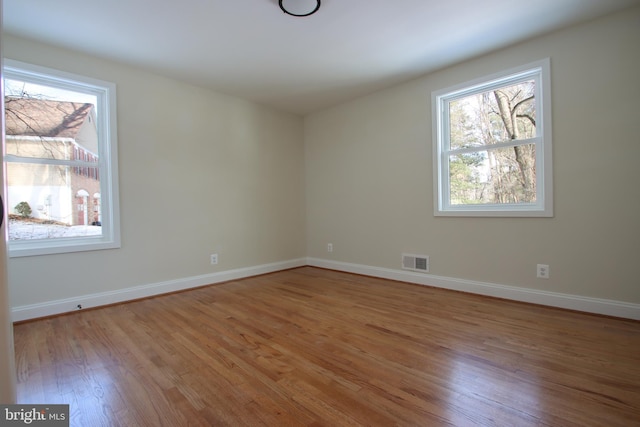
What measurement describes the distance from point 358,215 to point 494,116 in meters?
2.03

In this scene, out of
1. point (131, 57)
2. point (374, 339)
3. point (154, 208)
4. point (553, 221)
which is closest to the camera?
point (374, 339)

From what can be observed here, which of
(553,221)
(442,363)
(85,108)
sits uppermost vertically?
(85,108)

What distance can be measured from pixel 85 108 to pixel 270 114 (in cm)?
227

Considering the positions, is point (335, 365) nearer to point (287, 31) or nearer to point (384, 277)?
point (384, 277)

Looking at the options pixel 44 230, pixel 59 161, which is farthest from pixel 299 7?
pixel 44 230

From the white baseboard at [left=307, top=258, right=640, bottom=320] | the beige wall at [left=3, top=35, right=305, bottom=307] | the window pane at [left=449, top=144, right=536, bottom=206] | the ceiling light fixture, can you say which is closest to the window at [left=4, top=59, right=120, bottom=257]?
the beige wall at [left=3, top=35, right=305, bottom=307]

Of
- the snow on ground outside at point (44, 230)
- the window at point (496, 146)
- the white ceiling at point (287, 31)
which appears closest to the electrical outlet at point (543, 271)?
the window at point (496, 146)

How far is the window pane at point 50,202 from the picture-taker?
2.72 meters

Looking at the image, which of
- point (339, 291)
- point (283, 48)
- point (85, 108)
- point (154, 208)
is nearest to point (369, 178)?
point (339, 291)

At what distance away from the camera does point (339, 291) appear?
348cm

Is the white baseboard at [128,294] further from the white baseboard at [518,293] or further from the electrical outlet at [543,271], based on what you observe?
the electrical outlet at [543,271]

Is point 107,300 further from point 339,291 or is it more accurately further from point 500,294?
point 500,294

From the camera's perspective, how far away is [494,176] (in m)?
3.21

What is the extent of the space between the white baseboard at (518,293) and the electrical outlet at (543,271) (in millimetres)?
143
